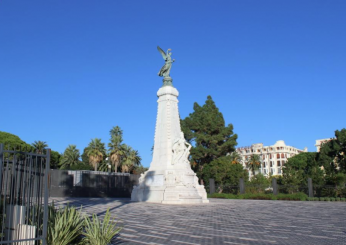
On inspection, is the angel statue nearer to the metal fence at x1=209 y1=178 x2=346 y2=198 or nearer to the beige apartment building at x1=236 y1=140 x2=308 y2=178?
the metal fence at x1=209 y1=178 x2=346 y2=198

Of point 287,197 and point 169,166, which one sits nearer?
point 169,166

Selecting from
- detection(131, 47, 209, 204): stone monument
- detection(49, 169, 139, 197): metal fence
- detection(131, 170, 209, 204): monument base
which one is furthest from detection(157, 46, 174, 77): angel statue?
detection(49, 169, 139, 197): metal fence

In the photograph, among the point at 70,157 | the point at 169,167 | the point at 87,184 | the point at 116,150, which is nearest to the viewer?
the point at 169,167

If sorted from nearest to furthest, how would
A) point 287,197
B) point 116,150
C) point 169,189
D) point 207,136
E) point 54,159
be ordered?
1. point 169,189
2. point 287,197
3. point 207,136
4. point 116,150
5. point 54,159

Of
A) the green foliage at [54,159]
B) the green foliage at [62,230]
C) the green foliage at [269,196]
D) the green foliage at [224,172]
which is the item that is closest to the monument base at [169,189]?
the green foliage at [269,196]

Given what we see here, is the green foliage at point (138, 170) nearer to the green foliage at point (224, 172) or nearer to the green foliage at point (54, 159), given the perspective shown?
the green foliage at point (54, 159)

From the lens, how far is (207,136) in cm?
Answer: 4362

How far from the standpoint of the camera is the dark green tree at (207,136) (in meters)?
43.3

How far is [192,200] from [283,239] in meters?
12.5

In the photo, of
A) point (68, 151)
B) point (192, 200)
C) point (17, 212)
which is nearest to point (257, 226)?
point (17, 212)

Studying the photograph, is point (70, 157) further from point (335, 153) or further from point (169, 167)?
point (335, 153)

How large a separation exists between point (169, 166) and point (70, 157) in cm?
4035

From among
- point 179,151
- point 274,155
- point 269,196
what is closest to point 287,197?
point 269,196

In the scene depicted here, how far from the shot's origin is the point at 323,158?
48344 millimetres
